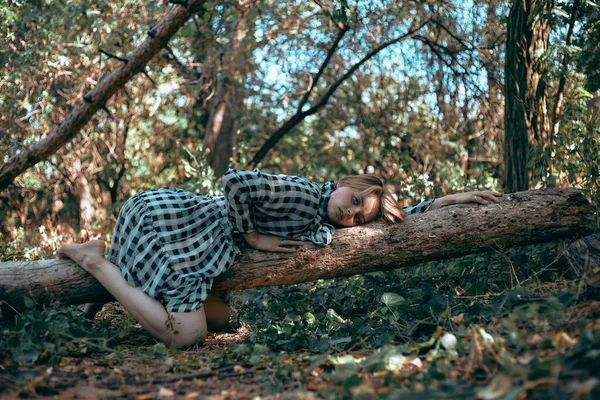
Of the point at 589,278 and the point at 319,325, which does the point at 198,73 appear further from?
the point at 589,278

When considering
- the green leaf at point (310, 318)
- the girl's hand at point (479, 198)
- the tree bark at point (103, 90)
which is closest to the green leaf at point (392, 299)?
the green leaf at point (310, 318)

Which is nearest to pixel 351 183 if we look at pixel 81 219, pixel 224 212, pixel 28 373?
pixel 224 212

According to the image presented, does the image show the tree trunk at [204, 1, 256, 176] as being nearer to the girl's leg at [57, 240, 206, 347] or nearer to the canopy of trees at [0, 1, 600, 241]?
the canopy of trees at [0, 1, 600, 241]

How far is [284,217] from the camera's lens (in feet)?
11.9

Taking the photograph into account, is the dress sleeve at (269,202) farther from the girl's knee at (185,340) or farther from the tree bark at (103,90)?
the tree bark at (103,90)

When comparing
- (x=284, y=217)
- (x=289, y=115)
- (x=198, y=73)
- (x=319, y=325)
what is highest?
(x=198, y=73)

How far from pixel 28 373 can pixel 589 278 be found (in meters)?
2.62

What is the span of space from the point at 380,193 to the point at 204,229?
1.13 meters

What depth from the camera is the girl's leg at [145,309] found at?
3.41m

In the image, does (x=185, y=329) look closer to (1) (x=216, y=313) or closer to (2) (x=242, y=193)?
(1) (x=216, y=313)

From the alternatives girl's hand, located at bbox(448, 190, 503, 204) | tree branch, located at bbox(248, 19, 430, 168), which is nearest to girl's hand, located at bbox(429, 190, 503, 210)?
girl's hand, located at bbox(448, 190, 503, 204)

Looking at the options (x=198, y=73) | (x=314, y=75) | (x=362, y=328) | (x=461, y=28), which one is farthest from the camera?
(x=198, y=73)

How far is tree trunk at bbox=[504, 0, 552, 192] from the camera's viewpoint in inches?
199

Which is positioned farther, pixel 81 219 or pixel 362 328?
pixel 81 219
